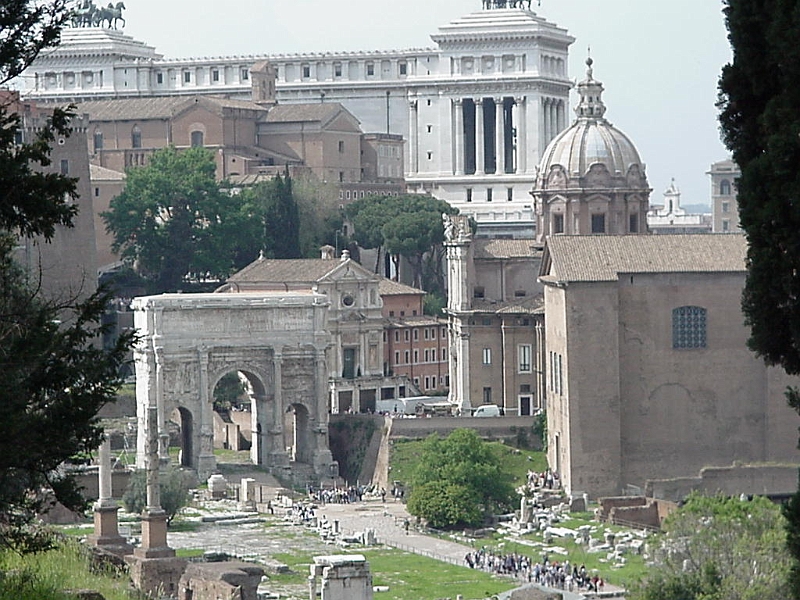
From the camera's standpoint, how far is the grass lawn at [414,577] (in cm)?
4112

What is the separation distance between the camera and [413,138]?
325ft

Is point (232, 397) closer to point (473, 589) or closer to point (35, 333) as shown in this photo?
point (473, 589)

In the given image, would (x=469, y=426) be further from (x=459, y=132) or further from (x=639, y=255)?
(x=459, y=132)

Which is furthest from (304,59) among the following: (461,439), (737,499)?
(737,499)

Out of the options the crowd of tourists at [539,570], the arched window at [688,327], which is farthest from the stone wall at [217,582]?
the arched window at [688,327]

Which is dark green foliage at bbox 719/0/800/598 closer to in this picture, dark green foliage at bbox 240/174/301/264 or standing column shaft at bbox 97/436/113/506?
standing column shaft at bbox 97/436/113/506

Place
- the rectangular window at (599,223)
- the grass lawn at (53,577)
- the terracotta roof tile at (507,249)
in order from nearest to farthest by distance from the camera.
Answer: the grass lawn at (53,577) → the rectangular window at (599,223) → the terracotta roof tile at (507,249)

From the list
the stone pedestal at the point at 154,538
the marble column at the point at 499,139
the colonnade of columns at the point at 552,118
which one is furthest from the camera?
the colonnade of columns at the point at 552,118

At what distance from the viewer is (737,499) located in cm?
4262

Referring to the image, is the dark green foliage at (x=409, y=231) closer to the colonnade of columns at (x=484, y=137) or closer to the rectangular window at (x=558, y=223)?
the rectangular window at (x=558, y=223)

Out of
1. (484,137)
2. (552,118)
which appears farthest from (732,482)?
(552,118)

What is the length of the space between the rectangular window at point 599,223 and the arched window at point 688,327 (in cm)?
1013

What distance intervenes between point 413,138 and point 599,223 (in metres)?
38.0

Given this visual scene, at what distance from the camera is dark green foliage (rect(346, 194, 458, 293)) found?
75312 mm
